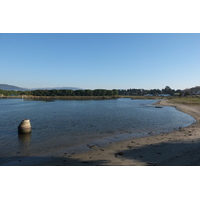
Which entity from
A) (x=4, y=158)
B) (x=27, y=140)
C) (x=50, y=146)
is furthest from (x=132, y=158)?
(x=27, y=140)

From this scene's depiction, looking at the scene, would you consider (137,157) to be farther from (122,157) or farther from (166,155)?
(166,155)

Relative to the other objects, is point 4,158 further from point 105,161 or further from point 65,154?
point 105,161

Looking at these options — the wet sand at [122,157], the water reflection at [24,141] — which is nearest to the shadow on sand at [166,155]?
the wet sand at [122,157]

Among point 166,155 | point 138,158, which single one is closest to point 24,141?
point 138,158

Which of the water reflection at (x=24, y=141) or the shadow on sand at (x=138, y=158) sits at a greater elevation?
the shadow on sand at (x=138, y=158)

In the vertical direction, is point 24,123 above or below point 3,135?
above

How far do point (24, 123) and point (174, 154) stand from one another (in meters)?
21.2

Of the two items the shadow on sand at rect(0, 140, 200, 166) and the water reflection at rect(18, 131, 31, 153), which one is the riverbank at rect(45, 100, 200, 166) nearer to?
the shadow on sand at rect(0, 140, 200, 166)

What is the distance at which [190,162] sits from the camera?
10664 millimetres

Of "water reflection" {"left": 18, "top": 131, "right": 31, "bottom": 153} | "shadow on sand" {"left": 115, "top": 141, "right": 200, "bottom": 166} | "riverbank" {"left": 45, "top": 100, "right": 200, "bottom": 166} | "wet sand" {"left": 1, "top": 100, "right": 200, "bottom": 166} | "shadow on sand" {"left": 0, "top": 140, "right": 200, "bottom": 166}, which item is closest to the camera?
"shadow on sand" {"left": 115, "top": 141, "right": 200, "bottom": 166}

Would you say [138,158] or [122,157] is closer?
[138,158]

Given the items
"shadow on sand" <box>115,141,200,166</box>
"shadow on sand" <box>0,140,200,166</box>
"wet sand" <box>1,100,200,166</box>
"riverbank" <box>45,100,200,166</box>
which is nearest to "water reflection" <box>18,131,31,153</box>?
"shadow on sand" <box>0,140,200,166</box>

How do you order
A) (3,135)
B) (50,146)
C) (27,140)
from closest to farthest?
(50,146) → (27,140) → (3,135)

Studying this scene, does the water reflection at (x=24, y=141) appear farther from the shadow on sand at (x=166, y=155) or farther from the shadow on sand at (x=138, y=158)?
the shadow on sand at (x=166, y=155)
